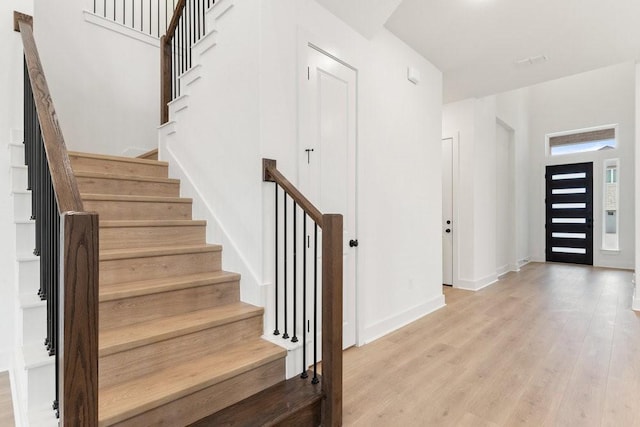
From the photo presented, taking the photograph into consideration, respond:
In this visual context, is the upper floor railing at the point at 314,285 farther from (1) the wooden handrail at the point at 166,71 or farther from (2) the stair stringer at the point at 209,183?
(1) the wooden handrail at the point at 166,71

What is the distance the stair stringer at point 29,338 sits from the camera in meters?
1.37

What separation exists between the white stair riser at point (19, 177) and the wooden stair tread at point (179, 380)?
1.55 m

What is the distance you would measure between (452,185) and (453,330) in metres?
2.61

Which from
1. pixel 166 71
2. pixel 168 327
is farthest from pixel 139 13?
pixel 168 327

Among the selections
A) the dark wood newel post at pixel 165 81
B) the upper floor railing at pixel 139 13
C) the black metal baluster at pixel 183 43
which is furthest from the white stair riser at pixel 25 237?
the upper floor railing at pixel 139 13

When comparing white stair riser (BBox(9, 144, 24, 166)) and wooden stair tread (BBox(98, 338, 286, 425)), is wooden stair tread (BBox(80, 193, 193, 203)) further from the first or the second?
wooden stair tread (BBox(98, 338, 286, 425))

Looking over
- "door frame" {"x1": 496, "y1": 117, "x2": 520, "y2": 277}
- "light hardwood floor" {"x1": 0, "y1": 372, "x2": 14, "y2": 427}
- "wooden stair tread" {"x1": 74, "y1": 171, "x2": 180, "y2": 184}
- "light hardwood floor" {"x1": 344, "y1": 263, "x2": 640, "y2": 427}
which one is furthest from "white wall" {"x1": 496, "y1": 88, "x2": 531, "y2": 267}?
"light hardwood floor" {"x1": 0, "y1": 372, "x2": 14, "y2": 427}

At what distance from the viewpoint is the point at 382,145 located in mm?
3180

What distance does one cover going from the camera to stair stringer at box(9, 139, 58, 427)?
4.48 feet

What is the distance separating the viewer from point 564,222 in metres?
7.39

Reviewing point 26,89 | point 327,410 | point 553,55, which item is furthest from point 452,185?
point 26,89

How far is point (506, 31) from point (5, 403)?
4.82 metres

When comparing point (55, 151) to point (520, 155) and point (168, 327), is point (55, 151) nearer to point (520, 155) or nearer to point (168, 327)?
point (168, 327)

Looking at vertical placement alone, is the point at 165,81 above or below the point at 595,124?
below
